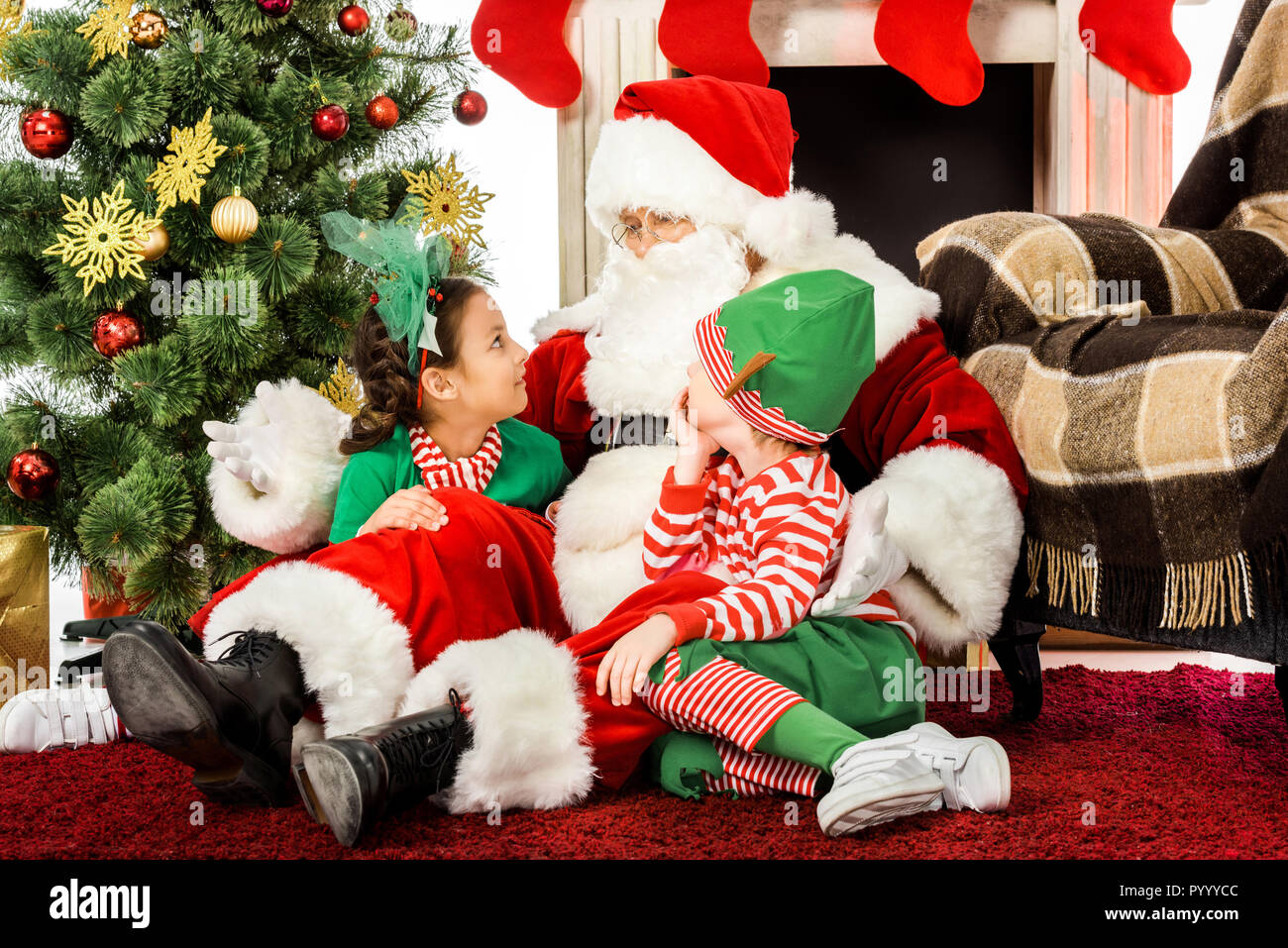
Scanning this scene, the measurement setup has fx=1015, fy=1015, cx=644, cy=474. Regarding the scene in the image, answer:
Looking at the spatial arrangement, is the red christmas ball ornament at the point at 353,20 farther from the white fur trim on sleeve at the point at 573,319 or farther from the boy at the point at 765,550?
the boy at the point at 765,550

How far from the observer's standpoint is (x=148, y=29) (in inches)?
79.2

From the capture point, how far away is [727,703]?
1101mm

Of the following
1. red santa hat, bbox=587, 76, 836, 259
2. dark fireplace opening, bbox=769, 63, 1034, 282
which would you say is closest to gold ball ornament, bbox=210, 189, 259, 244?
red santa hat, bbox=587, 76, 836, 259

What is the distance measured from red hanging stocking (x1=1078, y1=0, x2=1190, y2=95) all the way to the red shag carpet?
6.69ft

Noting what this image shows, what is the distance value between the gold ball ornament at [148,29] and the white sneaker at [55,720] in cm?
128

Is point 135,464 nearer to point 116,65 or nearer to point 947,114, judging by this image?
point 116,65

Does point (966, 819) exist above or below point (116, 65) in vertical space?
below

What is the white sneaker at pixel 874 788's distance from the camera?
38.7 inches

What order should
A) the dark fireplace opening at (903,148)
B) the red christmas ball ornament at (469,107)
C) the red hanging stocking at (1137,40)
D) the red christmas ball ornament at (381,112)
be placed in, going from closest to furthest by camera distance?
the red christmas ball ornament at (381,112) → the red christmas ball ornament at (469,107) → the red hanging stocking at (1137,40) → the dark fireplace opening at (903,148)

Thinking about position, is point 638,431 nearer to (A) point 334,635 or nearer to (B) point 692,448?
(B) point 692,448

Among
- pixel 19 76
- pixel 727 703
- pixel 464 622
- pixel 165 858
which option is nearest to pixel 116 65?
pixel 19 76

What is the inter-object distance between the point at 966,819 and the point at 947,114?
7.59 feet

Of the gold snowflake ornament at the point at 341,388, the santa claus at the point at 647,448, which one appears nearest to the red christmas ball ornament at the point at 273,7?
the gold snowflake ornament at the point at 341,388

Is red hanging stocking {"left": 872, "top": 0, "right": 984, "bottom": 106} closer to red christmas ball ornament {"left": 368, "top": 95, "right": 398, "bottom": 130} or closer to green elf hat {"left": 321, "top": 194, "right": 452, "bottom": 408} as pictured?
red christmas ball ornament {"left": 368, "top": 95, "right": 398, "bottom": 130}
